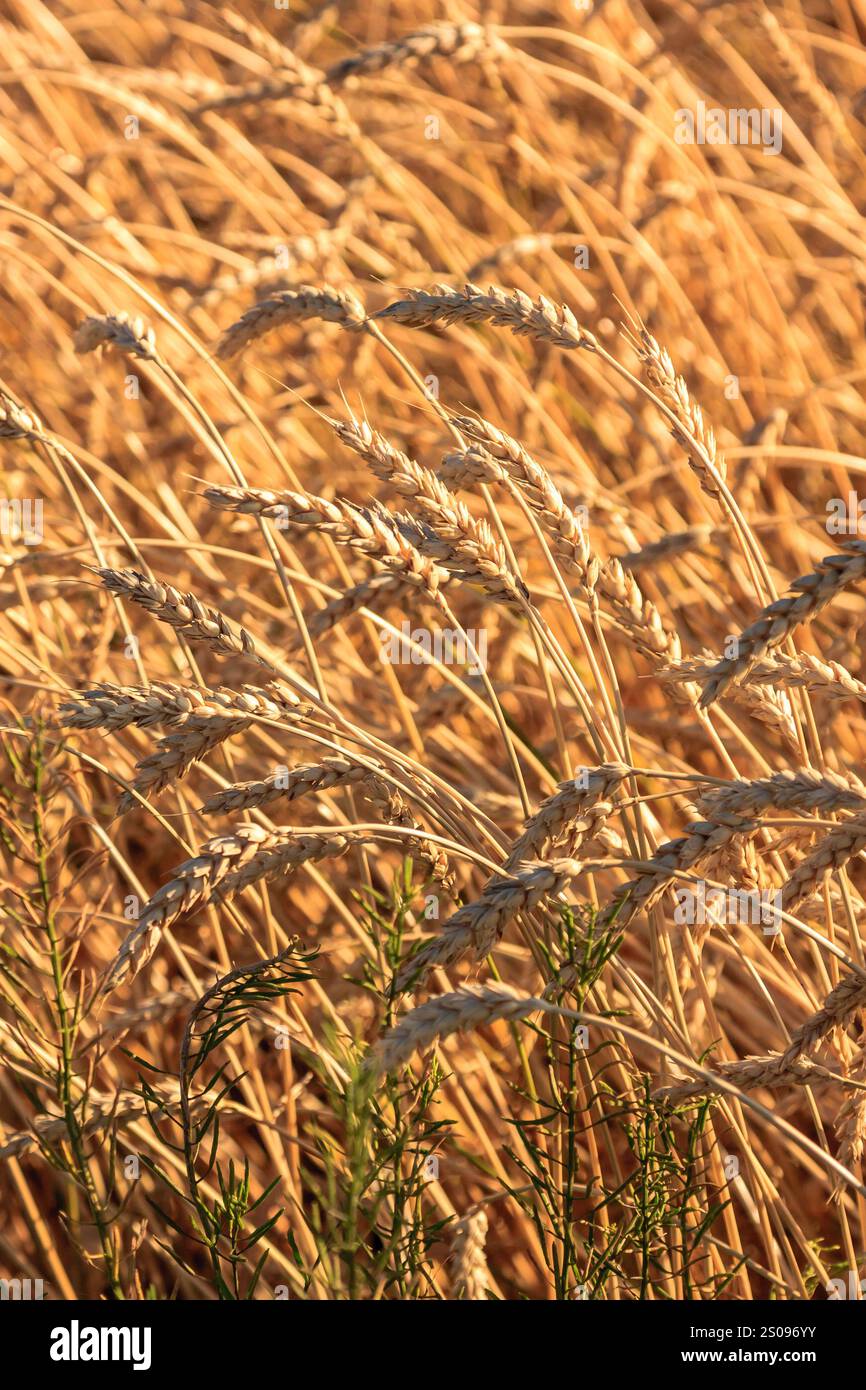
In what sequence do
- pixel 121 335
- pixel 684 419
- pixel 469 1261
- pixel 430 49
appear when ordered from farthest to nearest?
pixel 430 49 < pixel 121 335 < pixel 684 419 < pixel 469 1261

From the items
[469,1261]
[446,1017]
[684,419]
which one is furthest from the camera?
[684,419]

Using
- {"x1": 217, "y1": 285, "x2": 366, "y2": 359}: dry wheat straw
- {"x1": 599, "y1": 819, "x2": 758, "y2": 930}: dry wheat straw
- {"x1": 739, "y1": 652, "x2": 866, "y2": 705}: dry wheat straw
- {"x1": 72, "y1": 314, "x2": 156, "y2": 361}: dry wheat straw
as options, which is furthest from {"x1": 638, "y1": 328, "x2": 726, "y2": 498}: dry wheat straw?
{"x1": 72, "y1": 314, "x2": 156, "y2": 361}: dry wheat straw

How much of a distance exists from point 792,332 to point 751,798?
89.8 inches

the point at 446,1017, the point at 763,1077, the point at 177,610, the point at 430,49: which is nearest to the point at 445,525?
the point at 177,610

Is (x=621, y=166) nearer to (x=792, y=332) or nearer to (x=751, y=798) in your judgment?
(x=792, y=332)

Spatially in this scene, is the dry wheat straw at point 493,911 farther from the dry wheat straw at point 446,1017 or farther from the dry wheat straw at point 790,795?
the dry wheat straw at point 790,795

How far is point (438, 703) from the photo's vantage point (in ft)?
5.92

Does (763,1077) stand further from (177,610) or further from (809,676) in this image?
(177,610)

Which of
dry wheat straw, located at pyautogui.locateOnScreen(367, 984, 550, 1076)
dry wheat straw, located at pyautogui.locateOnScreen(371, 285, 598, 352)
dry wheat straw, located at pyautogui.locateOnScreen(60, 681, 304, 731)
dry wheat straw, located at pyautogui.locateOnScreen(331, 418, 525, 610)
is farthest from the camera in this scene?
dry wheat straw, located at pyautogui.locateOnScreen(371, 285, 598, 352)

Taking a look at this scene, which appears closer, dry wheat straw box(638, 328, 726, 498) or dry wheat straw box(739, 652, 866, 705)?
dry wheat straw box(739, 652, 866, 705)

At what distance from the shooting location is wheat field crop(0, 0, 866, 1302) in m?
1.11

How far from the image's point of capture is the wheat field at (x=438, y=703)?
1.11 m

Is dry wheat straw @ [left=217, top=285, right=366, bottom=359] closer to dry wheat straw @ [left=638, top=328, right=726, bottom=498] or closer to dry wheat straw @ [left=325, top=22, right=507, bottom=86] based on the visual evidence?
dry wheat straw @ [left=638, top=328, right=726, bottom=498]

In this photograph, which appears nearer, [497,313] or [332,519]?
[332,519]
